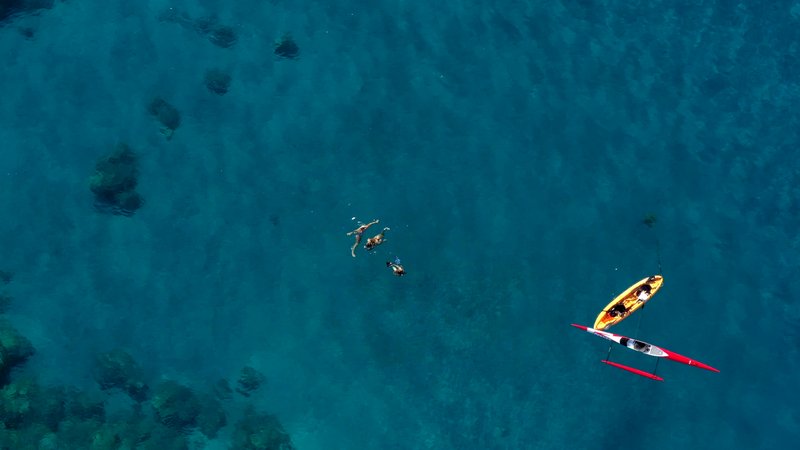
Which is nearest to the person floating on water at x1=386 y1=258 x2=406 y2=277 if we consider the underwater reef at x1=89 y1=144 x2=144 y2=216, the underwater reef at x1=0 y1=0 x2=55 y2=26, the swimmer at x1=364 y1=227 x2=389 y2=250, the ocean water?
the ocean water

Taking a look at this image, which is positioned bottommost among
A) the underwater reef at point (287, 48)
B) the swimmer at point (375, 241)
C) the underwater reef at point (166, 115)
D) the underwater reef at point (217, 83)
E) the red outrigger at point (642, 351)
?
the red outrigger at point (642, 351)

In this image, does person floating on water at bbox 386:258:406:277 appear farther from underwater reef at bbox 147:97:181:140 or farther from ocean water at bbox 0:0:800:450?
underwater reef at bbox 147:97:181:140

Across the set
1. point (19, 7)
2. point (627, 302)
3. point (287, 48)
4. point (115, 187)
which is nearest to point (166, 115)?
point (115, 187)

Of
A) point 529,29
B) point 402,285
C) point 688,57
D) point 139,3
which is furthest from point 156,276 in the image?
point 688,57

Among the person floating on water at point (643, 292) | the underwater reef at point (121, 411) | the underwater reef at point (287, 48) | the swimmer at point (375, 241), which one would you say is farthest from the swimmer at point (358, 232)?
the person floating on water at point (643, 292)

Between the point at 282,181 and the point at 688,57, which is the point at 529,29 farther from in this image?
the point at 282,181

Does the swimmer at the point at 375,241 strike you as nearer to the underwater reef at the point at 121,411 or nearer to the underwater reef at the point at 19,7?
the underwater reef at the point at 121,411
